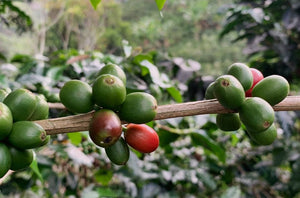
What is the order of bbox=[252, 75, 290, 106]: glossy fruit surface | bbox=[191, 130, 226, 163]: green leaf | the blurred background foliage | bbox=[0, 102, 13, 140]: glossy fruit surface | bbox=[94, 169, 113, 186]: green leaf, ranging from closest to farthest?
1. bbox=[0, 102, 13, 140]: glossy fruit surface
2. bbox=[252, 75, 290, 106]: glossy fruit surface
3. bbox=[191, 130, 226, 163]: green leaf
4. the blurred background foliage
5. bbox=[94, 169, 113, 186]: green leaf

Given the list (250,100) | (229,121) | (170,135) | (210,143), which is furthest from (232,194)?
(250,100)

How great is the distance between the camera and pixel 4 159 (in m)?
0.63

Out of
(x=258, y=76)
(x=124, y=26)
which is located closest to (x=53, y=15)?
(x=124, y=26)

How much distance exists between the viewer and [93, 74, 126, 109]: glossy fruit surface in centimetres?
68

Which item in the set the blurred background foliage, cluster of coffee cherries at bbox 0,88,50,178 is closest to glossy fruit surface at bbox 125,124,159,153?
cluster of coffee cherries at bbox 0,88,50,178

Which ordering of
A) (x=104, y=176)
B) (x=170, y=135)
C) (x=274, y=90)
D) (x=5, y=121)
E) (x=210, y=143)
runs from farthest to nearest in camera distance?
(x=104, y=176) < (x=170, y=135) < (x=210, y=143) < (x=274, y=90) < (x=5, y=121)

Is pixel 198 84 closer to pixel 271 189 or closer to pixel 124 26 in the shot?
pixel 271 189

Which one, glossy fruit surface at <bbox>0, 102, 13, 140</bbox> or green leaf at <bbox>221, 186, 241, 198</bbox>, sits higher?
glossy fruit surface at <bbox>0, 102, 13, 140</bbox>

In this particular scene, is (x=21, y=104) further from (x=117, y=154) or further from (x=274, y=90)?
(x=274, y=90)

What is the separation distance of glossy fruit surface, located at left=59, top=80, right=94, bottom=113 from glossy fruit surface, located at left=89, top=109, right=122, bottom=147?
0.05m

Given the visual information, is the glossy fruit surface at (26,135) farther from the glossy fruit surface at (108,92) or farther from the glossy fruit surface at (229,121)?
the glossy fruit surface at (229,121)

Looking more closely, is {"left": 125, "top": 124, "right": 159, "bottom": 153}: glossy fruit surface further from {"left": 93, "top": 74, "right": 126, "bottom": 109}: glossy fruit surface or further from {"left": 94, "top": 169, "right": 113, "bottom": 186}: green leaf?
{"left": 94, "top": 169, "right": 113, "bottom": 186}: green leaf

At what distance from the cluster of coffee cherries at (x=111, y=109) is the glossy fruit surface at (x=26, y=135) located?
0.31 ft

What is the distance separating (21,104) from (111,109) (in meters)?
0.20
